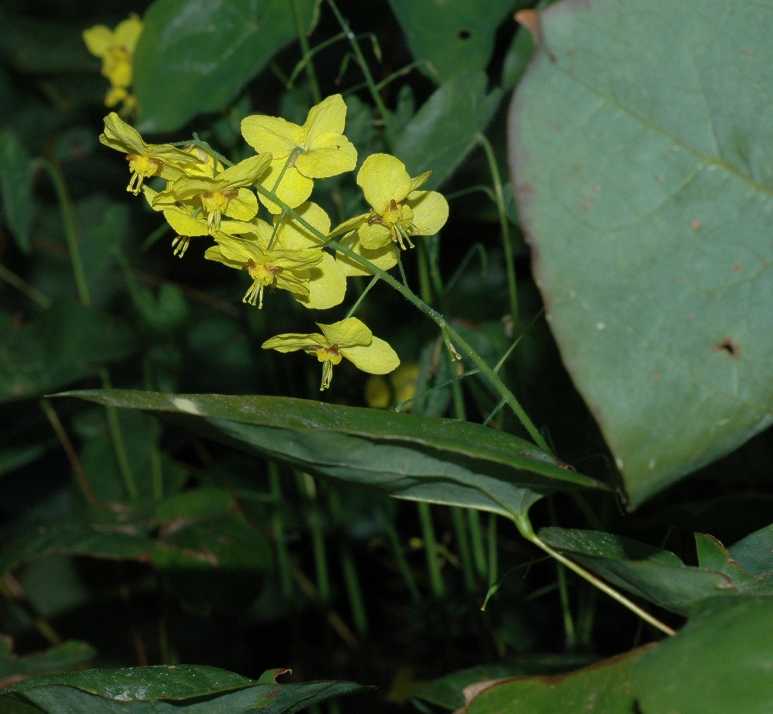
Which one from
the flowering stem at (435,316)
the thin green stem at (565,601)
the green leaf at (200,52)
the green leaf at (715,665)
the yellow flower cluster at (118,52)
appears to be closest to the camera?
the green leaf at (715,665)

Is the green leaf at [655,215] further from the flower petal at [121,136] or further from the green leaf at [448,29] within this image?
the green leaf at [448,29]

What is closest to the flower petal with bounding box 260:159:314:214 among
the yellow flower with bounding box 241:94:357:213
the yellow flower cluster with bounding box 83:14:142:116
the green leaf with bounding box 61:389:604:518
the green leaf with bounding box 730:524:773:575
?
the yellow flower with bounding box 241:94:357:213

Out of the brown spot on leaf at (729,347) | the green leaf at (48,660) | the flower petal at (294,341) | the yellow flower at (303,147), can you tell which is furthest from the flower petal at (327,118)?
the green leaf at (48,660)

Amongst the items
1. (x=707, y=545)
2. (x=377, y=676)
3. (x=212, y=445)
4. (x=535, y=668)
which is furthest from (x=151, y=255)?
(x=707, y=545)

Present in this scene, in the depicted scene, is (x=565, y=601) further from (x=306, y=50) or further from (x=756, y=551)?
(x=306, y=50)

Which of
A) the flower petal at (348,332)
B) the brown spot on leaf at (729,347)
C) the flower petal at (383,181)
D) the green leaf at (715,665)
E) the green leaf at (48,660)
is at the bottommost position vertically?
the green leaf at (48,660)

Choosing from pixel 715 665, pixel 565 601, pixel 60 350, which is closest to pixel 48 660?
pixel 60 350
